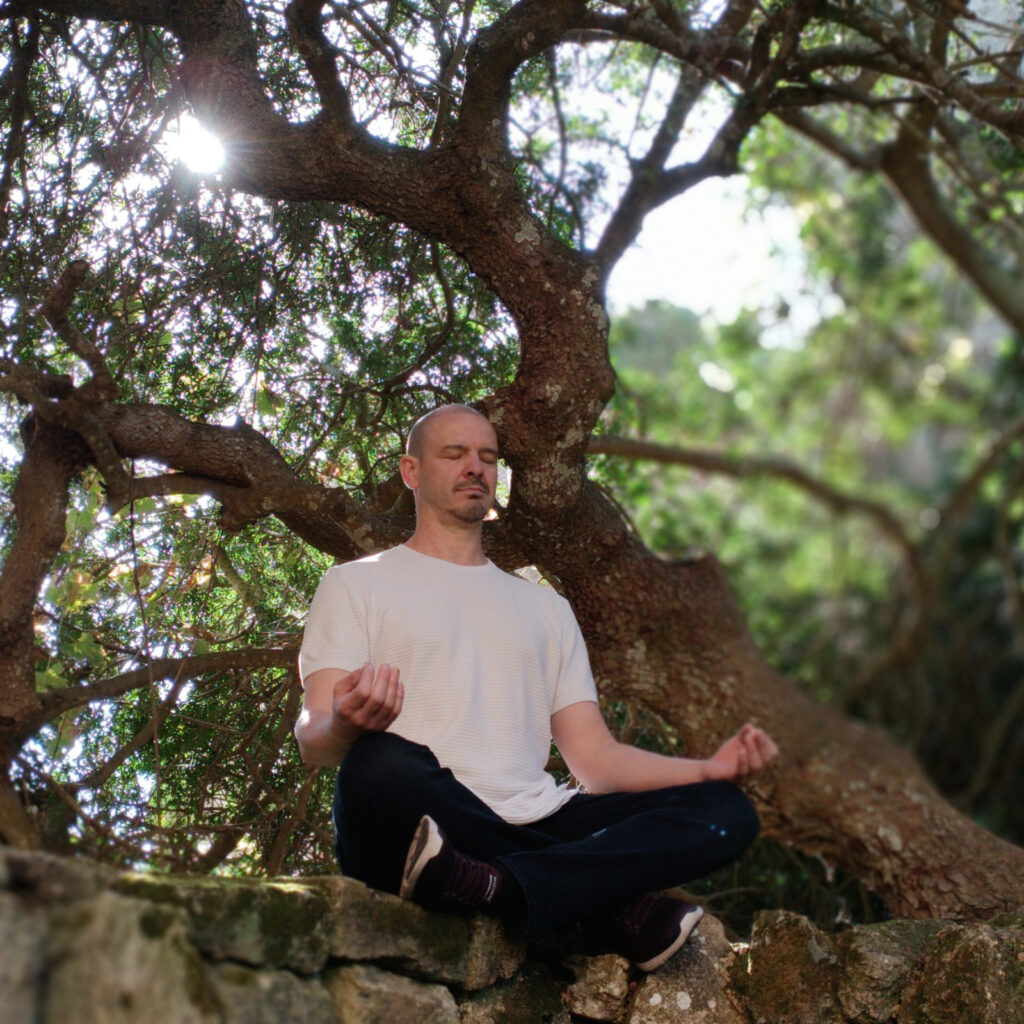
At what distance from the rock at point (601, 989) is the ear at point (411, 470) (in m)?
1.24

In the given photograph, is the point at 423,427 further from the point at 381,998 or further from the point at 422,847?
the point at 381,998

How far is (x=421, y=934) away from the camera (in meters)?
2.37

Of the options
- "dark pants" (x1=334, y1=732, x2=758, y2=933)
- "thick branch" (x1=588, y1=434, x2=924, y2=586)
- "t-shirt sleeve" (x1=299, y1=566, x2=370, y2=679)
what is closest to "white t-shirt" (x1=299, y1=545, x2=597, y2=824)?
"t-shirt sleeve" (x1=299, y1=566, x2=370, y2=679)

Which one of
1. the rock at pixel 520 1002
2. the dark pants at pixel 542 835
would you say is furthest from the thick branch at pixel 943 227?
the rock at pixel 520 1002

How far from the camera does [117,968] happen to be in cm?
162

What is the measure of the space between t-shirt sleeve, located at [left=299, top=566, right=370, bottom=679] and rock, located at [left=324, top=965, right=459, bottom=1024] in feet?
2.09

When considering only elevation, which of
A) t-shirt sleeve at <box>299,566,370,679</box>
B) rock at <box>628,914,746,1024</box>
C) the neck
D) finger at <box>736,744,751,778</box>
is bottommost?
rock at <box>628,914,746,1024</box>

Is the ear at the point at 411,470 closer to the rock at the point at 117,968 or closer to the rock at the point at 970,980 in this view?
the rock at the point at 117,968

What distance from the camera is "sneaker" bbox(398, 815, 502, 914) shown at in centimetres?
227

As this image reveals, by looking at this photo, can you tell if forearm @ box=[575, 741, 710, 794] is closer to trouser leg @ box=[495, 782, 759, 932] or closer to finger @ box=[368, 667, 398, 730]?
trouser leg @ box=[495, 782, 759, 932]

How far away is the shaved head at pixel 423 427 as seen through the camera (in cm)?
307

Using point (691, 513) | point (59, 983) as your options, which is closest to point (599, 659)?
point (59, 983)

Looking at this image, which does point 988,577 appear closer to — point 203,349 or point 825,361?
point 825,361

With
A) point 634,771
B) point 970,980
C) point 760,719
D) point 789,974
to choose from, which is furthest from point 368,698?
point 760,719
